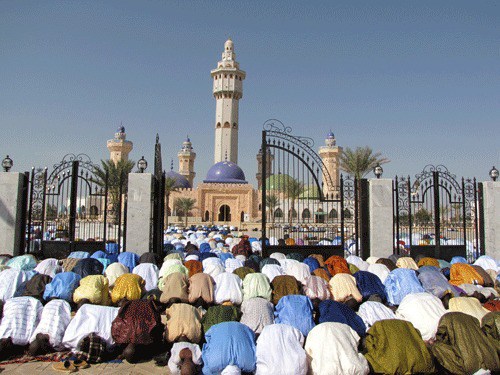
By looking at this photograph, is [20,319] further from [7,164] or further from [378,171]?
[378,171]

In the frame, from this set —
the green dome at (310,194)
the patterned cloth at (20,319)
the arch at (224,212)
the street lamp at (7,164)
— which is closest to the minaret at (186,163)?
the arch at (224,212)

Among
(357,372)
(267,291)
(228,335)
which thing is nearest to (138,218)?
(267,291)

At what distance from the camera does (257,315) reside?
561 cm

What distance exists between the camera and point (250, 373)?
4625 millimetres

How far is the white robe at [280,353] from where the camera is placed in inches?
174

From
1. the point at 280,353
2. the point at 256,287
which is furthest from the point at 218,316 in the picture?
the point at 256,287

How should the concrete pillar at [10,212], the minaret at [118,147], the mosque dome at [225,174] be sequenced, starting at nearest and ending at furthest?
the concrete pillar at [10,212]
the mosque dome at [225,174]
the minaret at [118,147]

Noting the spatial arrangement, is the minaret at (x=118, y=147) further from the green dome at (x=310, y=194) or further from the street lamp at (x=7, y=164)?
the street lamp at (x=7, y=164)

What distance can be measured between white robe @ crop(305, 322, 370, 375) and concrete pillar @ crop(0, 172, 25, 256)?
832 centimetres

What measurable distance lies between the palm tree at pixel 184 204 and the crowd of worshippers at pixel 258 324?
105 feet

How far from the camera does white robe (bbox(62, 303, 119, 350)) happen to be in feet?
17.2

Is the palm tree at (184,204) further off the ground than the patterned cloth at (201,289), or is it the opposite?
the palm tree at (184,204)

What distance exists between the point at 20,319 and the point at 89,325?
33.5 inches

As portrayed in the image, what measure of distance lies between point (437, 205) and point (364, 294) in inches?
192
